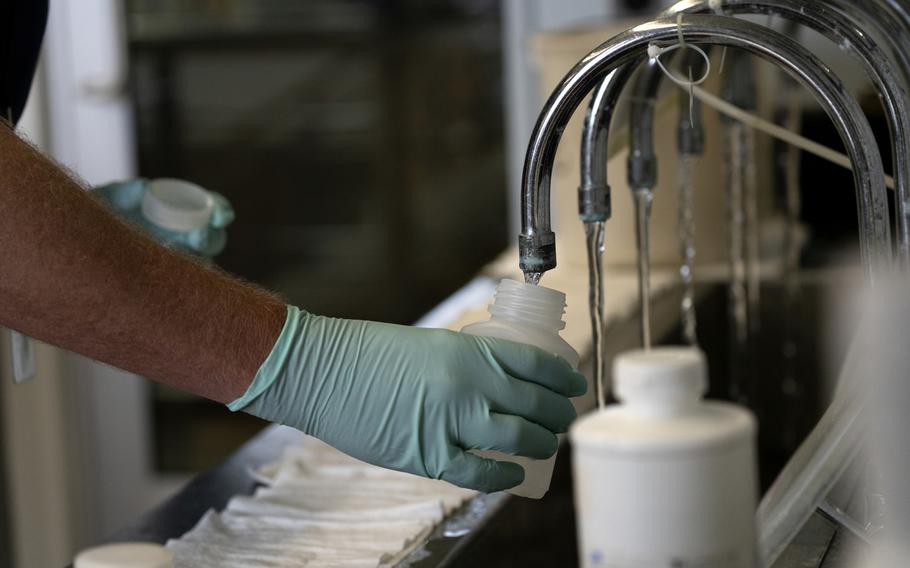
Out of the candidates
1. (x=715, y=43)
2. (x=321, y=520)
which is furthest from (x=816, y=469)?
(x=321, y=520)

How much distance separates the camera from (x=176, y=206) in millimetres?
1296

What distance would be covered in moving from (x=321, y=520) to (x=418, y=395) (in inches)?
11.7

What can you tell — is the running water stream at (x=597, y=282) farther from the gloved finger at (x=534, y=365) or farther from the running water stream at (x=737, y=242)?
the running water stream at (x=737, y=242)

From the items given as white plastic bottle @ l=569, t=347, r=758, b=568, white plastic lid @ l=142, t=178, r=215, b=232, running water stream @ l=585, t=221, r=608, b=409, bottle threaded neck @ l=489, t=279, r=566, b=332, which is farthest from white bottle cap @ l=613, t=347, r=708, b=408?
white plastic lid @ l=142, t=178, r=215, b=232

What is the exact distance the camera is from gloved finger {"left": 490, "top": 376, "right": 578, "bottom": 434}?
0.78 meters

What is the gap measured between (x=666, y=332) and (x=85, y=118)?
5.70 feet

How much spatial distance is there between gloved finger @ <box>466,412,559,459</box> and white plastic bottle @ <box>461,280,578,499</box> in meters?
0.02

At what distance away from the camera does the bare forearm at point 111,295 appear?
78 centimetres

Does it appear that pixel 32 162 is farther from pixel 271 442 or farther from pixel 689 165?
pixel 689 165

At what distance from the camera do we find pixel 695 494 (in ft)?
1.68

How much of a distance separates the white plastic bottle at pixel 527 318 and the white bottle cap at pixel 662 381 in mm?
190

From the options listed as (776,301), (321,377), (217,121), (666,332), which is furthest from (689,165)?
(217,121)

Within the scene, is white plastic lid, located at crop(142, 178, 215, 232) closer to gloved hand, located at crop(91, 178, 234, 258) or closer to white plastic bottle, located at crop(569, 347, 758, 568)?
gloved hand, located at crop(91, 178, 234, 258)

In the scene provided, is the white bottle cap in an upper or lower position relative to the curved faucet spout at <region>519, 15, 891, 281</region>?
lower
